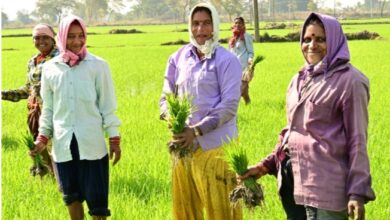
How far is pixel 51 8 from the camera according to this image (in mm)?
117812

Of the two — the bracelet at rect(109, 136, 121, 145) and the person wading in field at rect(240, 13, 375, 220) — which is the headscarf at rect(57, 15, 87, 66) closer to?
the bracelet at rect(109, 136, 121, 145)

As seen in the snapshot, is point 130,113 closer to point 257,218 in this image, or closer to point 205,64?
point 257,218

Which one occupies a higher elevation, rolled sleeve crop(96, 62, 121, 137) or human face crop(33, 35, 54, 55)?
human face crop(33, 35, 54, 55)

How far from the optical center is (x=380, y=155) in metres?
5.24

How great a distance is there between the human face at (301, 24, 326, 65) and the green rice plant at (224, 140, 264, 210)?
21.5 inches

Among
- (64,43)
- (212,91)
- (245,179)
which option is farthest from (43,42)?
(245,179)

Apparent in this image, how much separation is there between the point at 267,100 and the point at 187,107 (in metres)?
6.69

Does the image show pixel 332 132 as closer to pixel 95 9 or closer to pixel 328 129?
pixel 328 129

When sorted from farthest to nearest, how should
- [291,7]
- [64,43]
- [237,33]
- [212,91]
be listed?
[291,7] → [237,33] → [64,43] → [212,91]

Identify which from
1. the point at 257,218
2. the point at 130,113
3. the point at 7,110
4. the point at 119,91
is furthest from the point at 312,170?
the point at 119,91

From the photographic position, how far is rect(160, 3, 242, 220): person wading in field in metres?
Result: 2.81

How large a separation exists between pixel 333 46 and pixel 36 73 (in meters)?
2.63

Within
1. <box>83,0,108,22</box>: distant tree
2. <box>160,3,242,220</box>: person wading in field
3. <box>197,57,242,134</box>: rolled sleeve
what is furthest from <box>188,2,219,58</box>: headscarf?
<box>83,0,108,22</box>: distant tree

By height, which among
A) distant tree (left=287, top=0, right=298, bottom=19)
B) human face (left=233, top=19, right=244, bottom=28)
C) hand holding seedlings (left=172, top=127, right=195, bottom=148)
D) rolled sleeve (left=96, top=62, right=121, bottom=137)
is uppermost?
human face (left=233, top=19, right=244, bottom=28)
